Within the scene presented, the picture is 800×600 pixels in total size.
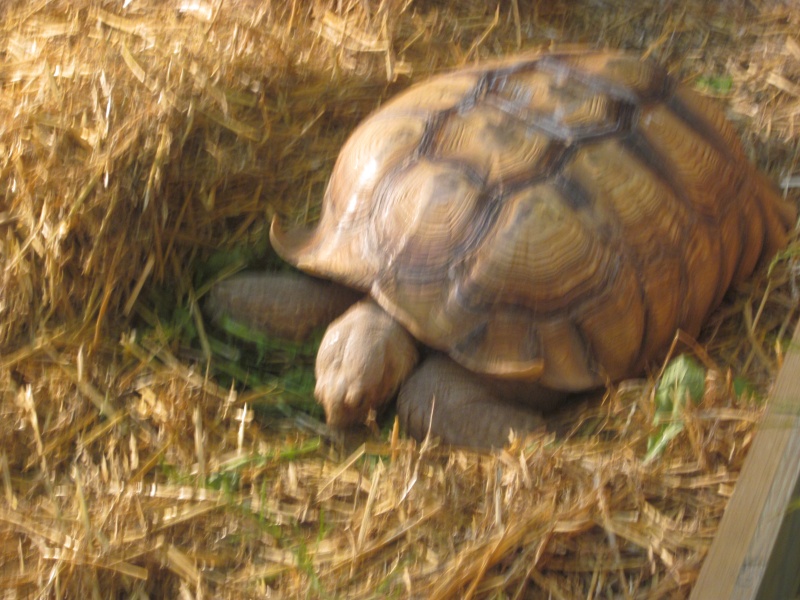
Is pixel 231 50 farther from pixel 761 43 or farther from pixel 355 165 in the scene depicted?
pixel 761 43

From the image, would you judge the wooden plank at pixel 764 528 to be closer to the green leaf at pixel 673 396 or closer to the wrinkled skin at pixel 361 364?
the green leaf at pixel 673 396

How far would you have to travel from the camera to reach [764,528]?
170 centimetres

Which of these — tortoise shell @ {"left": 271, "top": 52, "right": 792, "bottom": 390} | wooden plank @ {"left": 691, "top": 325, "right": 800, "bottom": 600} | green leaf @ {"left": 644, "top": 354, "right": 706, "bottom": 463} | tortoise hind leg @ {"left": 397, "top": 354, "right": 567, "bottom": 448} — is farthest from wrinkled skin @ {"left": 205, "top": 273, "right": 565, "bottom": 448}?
wooden plank @ {"left": 691, "top": 325, "right": 800, "bottom": 600}

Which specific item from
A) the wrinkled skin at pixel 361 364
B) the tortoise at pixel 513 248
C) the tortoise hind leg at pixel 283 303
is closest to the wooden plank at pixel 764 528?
the tortoise at pixel 513 248

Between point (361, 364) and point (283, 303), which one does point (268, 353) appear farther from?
point (361, 364)

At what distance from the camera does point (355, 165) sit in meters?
2.99

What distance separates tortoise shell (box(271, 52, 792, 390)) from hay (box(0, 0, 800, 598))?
0.82 feet

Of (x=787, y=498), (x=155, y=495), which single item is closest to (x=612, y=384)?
(x=787, y=498)

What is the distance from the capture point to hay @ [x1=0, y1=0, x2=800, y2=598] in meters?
2.16

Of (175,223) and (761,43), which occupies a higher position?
(761,43)

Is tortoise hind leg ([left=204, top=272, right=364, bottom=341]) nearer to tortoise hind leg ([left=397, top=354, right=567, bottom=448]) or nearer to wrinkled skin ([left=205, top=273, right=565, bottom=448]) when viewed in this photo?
wrinkled skin ([left=205, top=273, right=565, bottom=448])

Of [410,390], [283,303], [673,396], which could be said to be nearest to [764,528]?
[673,396]

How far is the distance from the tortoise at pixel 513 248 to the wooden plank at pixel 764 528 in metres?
0.88

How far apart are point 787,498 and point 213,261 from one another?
234cm
